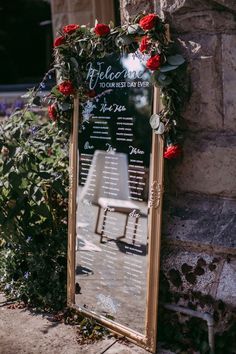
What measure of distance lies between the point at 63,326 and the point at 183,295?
0.86 m

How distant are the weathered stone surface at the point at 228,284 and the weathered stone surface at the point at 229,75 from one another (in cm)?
77

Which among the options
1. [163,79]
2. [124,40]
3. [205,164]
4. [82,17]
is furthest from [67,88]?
[82,17]

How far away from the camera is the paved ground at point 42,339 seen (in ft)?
10.9

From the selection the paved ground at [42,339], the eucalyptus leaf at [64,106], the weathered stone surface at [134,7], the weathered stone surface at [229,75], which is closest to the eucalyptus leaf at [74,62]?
the eucalyptus leaf at [64,106]

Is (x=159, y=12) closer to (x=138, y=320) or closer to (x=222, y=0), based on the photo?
(x=222, y=0)

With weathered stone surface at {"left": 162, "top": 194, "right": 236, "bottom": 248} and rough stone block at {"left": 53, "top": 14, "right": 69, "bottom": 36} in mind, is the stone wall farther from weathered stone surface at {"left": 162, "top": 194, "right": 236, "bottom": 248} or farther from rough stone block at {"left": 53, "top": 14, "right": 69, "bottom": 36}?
weathered stone surface at {"left": 162, "top": 194, "right": 236, "bottom": 248}

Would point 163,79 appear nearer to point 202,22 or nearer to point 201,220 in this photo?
point 202,22

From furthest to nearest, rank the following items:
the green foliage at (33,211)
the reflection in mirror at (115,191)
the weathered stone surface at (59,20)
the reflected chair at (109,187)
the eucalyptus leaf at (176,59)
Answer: the weathered stone surface at (59,20)
the green foliage at (33,211)
the reflected chair at (109,187)
the reflection in mirror at (115,191)
the eucalyptus leaf at (176,59)

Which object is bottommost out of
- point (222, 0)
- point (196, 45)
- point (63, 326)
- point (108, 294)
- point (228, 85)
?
point (63, 326)

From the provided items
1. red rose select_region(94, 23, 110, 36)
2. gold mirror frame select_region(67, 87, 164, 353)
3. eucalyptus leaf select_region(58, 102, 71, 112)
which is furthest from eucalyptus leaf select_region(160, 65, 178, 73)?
eucalyptus leaf select_region(58, 102, 71, 112)

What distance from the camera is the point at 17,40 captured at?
7168 mm

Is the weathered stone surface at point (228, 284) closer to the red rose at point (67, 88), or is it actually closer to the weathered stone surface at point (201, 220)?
the weathered stone surface at point (201, 220)

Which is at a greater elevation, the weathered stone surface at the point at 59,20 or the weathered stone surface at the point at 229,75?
the weathered stone surface at the point at 59,20

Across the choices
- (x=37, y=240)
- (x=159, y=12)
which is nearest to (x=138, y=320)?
(x=37, y=240)
